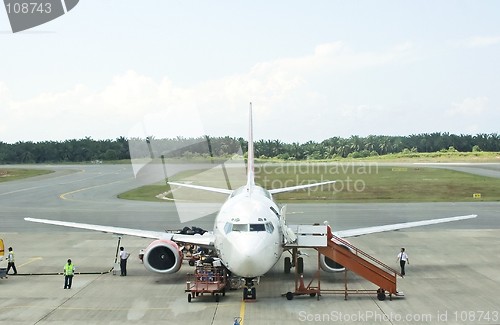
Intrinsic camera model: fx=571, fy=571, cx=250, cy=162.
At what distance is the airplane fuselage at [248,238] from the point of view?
2205 cm

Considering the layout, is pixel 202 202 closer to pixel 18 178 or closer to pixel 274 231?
pixel 274 231

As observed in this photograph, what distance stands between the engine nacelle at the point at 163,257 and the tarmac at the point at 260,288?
782 millimetres

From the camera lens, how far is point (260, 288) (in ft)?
85.9

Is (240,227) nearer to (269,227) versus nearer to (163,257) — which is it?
(269,227)

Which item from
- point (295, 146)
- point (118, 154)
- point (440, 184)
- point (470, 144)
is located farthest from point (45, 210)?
point (470, 144)

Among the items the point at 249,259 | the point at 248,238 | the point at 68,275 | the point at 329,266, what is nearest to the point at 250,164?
the point at 329,266

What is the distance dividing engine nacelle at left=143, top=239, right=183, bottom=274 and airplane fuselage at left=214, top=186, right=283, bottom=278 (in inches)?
147

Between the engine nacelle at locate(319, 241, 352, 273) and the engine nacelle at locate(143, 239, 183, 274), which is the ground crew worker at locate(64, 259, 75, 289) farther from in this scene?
the engine nacelle at locate(319, 241, 352, 273)

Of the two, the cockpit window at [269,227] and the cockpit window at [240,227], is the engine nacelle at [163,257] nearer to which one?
the cockpit window at [240,227]

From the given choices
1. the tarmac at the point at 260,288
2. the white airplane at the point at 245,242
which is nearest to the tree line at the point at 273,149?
the tarmac at the point at 260,288

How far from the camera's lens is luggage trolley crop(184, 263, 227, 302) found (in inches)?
955

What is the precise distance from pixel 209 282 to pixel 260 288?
2.64 meters

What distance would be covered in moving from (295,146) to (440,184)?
92.1 meters

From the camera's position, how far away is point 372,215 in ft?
164
